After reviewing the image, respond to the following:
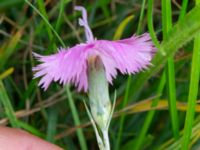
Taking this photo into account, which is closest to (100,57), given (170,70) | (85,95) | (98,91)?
(98,91)

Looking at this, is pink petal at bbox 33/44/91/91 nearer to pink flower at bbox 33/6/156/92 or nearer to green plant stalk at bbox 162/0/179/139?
pink flower at bbox 33/6/156/92

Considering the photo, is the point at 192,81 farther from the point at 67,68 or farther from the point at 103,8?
the point at 103,8

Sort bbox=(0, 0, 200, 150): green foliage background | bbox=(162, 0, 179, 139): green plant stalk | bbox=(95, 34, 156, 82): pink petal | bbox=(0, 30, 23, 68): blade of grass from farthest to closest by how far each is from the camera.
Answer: bbox=(0, 30, 23, 68): blade of grass → bbox=(0, 0, 200, 150): green foliage background → bbox=(162, 0, 179, 139): green plant stalk → bbox=(95, 34, 156, 82): pink petal

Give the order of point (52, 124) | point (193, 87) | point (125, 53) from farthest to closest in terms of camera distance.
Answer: point (52, 124) < point (193, 87) < point (125, 53)

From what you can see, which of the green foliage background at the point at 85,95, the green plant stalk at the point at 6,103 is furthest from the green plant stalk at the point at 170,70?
the green plant stalk at the point at 6,103

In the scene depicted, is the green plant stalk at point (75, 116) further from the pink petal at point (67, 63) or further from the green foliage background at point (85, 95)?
the pink petal at point (67, 63)

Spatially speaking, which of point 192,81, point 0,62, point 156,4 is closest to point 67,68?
point 192,81

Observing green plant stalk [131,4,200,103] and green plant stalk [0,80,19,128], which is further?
green plant stalk [0,80,19,128]

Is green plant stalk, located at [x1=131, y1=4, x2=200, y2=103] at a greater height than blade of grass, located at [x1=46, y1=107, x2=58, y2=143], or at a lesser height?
greater

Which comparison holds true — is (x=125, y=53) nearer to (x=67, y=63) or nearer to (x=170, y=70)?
(x=67, y=63)

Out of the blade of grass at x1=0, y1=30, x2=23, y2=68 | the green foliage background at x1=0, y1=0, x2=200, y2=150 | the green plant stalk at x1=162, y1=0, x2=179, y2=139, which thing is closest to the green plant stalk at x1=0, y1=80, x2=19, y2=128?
the green foliage background at x1=0, y1=0, x2=200, y2=150

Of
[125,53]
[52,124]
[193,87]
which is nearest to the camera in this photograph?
[125,53]
